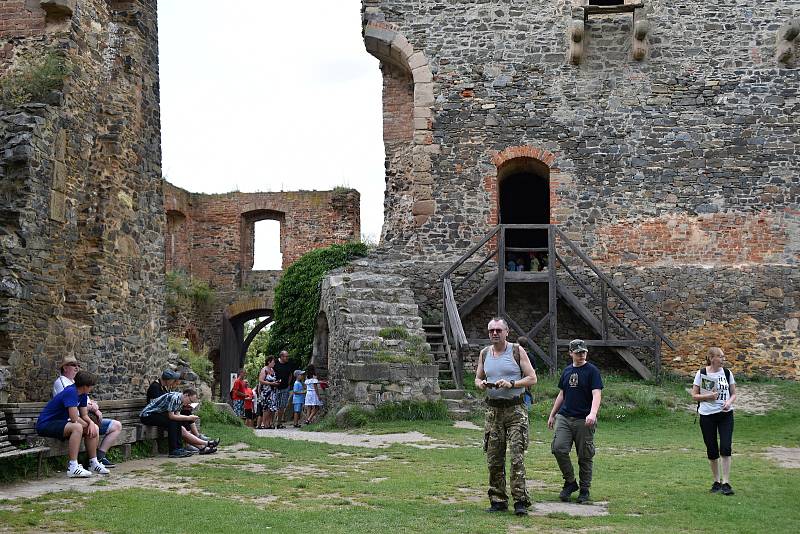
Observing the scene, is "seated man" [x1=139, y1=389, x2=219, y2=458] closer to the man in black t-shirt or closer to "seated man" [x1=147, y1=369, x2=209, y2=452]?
"seated man" [x1=147, y1=369, x2=209, y2=452]

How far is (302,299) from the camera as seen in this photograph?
19391 mm

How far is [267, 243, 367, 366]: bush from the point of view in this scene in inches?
742

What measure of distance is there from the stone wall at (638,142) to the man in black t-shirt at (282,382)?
284 centimetres

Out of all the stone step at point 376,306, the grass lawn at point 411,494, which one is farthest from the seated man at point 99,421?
the stone step at point 376,306

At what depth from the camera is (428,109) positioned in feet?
60.1

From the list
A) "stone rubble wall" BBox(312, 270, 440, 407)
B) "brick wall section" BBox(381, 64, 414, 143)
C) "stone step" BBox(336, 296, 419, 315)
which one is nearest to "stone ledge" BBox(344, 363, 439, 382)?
"stone rubble wall" BBox(312, 270, 440, 407)

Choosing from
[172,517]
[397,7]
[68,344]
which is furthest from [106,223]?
[397,7]

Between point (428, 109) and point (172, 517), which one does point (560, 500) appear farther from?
point (428, 109)

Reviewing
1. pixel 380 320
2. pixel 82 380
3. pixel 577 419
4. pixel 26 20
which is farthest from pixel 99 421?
pixel 380 320

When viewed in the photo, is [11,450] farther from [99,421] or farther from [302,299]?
[302,299]

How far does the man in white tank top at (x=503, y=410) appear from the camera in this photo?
731 cm

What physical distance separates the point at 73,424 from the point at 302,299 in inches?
426

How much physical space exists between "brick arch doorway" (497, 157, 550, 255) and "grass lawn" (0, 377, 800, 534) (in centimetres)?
799

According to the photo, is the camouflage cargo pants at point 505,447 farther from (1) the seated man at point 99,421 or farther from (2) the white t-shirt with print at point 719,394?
(1) the seated man at point 99,421
